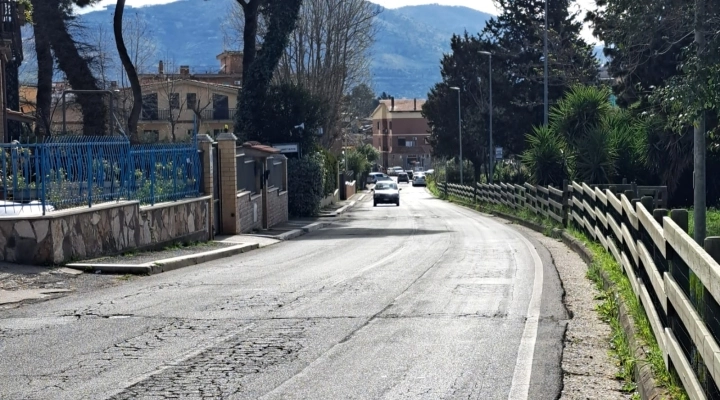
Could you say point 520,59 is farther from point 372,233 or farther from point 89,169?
point 89,169

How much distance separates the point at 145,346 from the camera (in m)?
9.26

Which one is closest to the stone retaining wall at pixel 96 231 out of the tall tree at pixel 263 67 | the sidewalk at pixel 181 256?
the sidewalk at pixel 181 256

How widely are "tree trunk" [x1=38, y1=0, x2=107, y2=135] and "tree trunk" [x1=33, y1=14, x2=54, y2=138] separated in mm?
470

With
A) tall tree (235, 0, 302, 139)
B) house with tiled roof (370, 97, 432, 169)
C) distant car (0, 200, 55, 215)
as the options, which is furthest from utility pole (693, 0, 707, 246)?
house with tiled roof (370, 97, 432, 169)

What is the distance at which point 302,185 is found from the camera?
41156 millimetres

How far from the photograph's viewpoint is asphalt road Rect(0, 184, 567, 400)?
7.65m

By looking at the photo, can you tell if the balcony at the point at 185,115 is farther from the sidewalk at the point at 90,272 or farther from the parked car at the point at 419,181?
the sidewalk at the point at 90,272

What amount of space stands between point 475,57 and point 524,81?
25.3 ft

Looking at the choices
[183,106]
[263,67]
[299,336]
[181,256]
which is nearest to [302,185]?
[263,67]

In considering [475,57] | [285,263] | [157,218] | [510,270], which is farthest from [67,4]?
[475,57]

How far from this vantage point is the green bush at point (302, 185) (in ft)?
135

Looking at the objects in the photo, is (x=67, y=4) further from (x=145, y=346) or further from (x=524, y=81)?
(x=524, y=81)

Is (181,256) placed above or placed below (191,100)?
below

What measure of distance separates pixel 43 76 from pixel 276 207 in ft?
44.6
